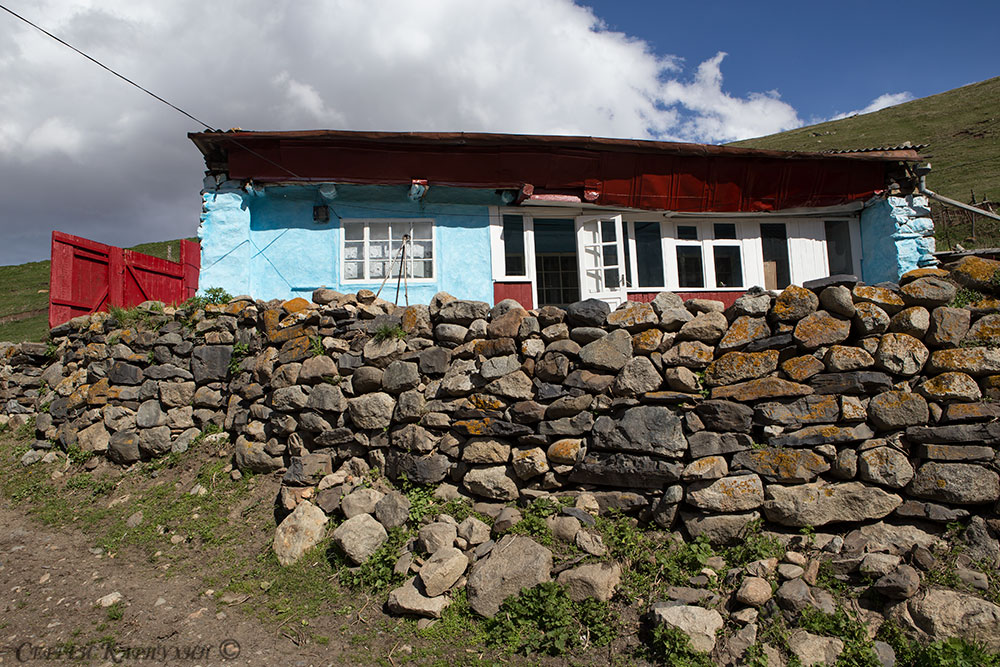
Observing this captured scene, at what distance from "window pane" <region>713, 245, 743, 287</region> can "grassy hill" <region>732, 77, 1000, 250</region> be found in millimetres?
13864

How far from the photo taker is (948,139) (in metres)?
39.8

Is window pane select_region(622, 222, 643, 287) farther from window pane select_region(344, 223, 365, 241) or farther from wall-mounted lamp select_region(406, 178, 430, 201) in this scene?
window pane select_region(344, 223, 365, 241)

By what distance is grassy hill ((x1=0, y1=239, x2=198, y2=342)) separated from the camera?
1697 cm

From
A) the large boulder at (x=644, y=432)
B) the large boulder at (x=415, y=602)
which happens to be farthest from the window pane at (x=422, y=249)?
the large boulder at (x=415, y=602)

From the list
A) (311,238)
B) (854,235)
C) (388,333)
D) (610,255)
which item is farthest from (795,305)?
(311,238)

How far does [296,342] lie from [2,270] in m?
29.9

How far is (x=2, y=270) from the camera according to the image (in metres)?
27.0

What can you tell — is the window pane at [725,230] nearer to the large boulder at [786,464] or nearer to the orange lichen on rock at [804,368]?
the orange lichen on rock at [804,368]

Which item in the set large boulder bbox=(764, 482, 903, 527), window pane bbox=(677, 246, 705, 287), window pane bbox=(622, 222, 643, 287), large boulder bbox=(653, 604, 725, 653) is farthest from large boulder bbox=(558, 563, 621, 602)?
window pane bbox=(677, 246, 705, 287)

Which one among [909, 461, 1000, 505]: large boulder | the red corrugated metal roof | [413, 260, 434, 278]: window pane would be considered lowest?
[909, 461, 1000, 505]: large boulder

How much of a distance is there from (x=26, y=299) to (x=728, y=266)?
25291 millimetres

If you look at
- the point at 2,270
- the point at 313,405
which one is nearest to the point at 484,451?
the point at 313,405

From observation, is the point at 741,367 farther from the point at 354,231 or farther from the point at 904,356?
the point at 354,231

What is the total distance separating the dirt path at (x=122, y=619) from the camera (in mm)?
4270
